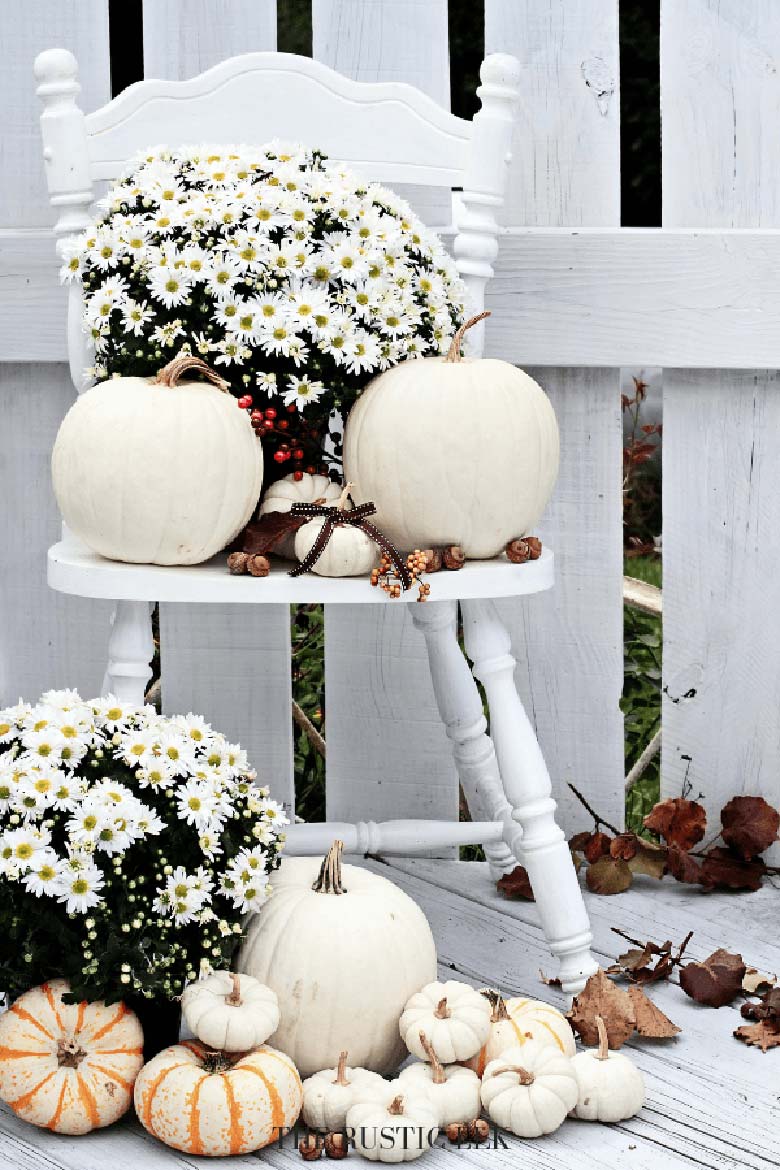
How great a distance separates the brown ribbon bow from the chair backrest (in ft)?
1.50

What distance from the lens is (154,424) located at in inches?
72.4

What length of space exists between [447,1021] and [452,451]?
669mm

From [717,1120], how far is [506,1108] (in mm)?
254

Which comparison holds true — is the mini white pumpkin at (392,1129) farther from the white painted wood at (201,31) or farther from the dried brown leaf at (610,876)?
the white painted wood at (201,31)

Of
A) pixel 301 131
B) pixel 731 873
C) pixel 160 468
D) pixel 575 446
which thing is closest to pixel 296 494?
pixel 160 468

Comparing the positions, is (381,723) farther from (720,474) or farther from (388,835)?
(720,474)

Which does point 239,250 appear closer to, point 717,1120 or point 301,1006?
point 301,1006

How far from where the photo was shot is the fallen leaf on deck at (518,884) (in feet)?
7.95

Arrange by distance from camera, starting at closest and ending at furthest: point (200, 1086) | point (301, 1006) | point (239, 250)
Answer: point (200, 1086) < point (301, 1006) < point (239, 250)

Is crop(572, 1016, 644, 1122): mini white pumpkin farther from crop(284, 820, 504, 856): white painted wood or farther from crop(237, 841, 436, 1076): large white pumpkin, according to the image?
crop(284, 820, 504, 856): white painted wood

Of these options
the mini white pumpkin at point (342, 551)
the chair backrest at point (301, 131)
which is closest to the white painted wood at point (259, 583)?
the mini white pumpkin at point (342, 551)

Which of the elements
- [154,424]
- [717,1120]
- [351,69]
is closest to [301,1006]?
[717,1120]

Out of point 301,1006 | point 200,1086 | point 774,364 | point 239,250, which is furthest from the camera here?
point 774,364

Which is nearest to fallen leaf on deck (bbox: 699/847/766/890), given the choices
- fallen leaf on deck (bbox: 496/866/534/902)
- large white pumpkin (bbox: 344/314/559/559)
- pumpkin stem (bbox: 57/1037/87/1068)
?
fallen leaf on deck (bbox: 496/866/534/902)
